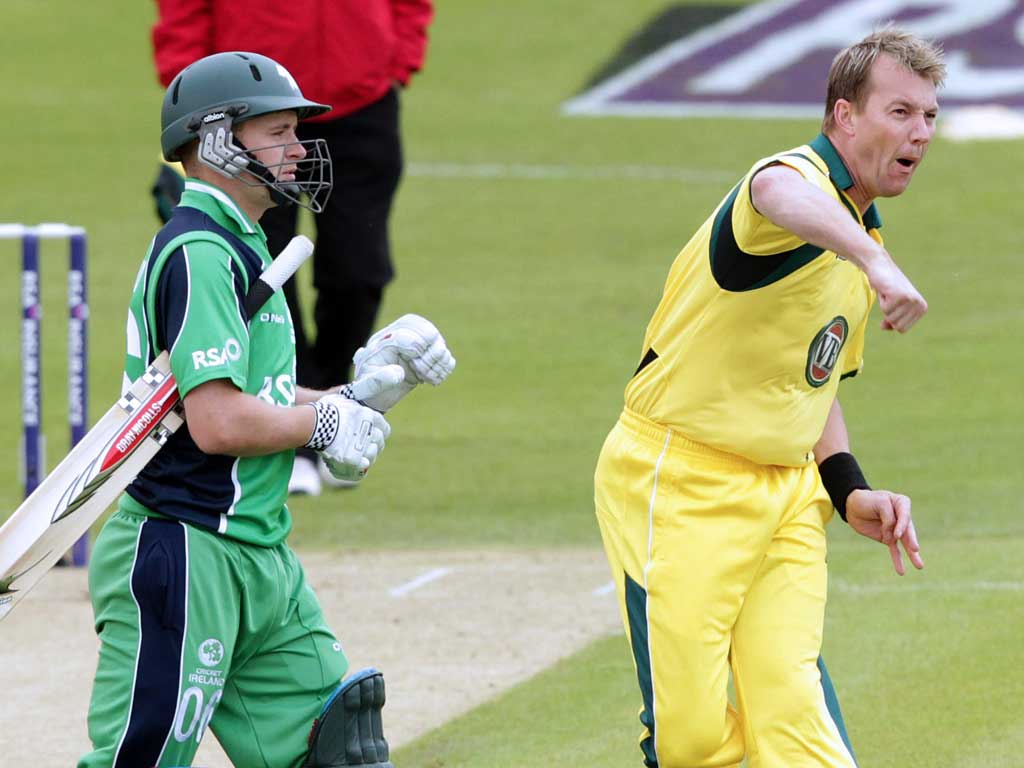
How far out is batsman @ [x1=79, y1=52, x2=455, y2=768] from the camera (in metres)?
4.42

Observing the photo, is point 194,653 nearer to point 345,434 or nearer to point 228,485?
point 228,485

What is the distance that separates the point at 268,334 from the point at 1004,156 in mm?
14583

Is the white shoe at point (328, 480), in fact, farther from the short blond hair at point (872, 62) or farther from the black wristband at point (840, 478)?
the short blond hair at point (872, 62)

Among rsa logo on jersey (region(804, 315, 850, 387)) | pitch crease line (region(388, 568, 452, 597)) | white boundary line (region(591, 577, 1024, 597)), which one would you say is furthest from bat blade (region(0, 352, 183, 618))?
white boundary line (region(591, 577, 1024, 597))

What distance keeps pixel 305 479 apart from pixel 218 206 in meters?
5.04

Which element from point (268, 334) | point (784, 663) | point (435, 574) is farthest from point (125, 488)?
point (435, 574)

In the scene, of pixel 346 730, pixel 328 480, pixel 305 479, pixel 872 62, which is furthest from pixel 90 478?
pixel 328 480

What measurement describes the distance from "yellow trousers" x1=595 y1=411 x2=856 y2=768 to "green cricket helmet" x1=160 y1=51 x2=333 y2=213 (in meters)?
1.18

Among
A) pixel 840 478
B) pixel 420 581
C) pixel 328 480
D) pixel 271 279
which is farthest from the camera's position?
pixel 328 480

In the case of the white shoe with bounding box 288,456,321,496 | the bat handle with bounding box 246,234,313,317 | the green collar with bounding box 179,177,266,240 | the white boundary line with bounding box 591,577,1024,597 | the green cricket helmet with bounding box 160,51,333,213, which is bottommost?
the white shoe with bounding box 288,456,321,496

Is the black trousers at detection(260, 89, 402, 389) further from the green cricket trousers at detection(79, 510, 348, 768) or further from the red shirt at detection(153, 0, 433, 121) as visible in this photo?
the green cricket trousers at detection(79, 510, 348, 768)

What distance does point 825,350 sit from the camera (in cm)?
485

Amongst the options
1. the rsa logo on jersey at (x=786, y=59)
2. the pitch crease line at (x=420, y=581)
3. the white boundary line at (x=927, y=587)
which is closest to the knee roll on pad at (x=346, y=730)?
the pitch crease line at (x=420, y=581)

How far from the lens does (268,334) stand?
4629mm
